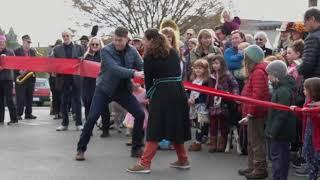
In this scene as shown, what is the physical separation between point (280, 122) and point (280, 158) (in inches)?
17.7

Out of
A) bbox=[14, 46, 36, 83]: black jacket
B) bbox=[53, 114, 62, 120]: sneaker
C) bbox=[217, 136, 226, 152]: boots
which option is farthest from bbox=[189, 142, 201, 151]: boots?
bbox=[14, 46, 36, 83]: black jacket

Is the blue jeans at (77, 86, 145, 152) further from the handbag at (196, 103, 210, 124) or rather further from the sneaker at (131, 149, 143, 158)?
the handbag at (196, 103, 210, 124)

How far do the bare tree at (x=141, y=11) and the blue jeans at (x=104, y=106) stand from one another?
25982mm

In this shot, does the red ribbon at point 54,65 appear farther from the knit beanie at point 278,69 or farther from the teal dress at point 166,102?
the knit beanie at point 278,69

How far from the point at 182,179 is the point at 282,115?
153 cm

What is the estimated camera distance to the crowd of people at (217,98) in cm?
684

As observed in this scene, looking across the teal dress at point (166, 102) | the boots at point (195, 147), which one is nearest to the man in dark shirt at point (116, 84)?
the teal dress at point (166, 102)

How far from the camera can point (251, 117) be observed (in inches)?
290

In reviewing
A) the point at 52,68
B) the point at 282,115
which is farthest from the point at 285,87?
the point at 52,68

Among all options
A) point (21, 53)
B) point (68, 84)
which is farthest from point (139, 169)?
point (21, 53)

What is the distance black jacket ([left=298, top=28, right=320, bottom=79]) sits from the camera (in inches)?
271

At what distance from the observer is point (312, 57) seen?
22.6 ft

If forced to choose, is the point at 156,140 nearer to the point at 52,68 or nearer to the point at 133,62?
the point at 133,62

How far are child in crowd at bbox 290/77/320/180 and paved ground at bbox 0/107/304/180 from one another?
100cm
